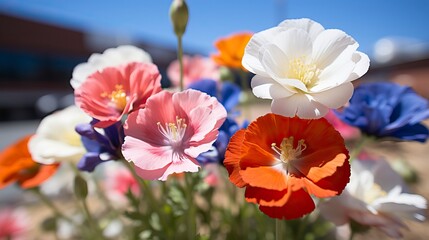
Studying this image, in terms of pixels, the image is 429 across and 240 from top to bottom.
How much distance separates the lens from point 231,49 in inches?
23.4

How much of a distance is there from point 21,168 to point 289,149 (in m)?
0.41

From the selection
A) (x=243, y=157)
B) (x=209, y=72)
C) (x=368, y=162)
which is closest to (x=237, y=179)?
(x=243, y=157)

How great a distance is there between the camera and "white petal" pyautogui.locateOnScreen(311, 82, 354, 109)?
10.9 inches

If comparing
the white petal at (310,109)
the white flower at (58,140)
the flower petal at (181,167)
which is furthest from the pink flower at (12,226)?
the white petal at (310,109)

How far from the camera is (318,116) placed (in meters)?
0.28

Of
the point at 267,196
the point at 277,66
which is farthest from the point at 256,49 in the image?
the point at 267,196

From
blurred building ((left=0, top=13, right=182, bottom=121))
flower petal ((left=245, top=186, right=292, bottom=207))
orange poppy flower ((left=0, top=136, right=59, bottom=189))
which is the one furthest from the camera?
blurred building ((left=0, top=13, right=182, bottom=121))

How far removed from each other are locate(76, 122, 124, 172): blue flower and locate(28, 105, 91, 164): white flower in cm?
7

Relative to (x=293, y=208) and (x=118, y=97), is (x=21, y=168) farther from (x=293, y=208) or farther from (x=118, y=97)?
(x=293, y=208)

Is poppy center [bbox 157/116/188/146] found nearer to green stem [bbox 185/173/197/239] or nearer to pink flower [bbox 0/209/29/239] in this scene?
green stem [bbox 185/173/197/239]

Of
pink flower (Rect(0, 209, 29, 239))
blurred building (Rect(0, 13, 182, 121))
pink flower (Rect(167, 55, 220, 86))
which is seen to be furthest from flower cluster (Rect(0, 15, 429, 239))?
blurred building (Rect(0, 13, 182, 121))

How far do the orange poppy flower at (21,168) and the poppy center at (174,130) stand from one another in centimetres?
24

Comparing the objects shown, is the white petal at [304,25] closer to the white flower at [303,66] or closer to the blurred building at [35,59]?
the white flower at [303,66]

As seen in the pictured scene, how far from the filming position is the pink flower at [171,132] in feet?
0.98
